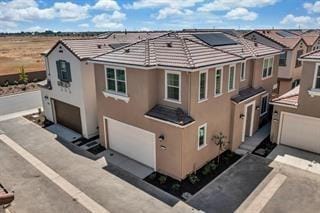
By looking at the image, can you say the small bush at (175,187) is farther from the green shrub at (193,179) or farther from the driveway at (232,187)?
the driveway at (232,187)

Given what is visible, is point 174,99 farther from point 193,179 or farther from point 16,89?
point 16,89

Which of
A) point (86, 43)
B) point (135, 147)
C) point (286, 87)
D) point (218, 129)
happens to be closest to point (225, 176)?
point (218, 129)

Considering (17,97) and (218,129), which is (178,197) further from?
(17,97)

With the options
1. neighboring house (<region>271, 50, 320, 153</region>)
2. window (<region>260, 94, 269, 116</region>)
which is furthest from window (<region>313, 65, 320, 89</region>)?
window (<region>260, 94, 269, 116</region>)

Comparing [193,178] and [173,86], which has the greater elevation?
[173,86]

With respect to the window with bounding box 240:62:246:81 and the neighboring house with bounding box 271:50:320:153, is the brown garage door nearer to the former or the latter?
the window with bounding box 240:62:246:81

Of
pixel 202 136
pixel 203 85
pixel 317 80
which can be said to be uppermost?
pixel 203 85

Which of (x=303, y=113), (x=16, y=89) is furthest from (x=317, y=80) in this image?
(x=16, y=89)

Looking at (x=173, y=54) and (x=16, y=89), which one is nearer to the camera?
(x=173, y=54)
